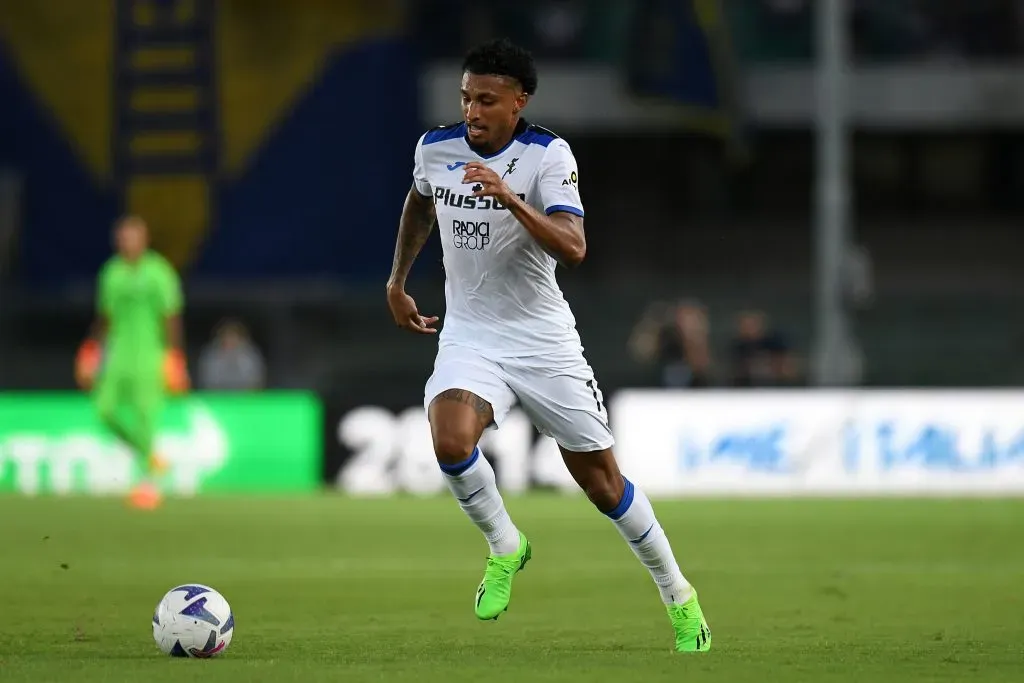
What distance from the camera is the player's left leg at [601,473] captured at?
26.3 feet

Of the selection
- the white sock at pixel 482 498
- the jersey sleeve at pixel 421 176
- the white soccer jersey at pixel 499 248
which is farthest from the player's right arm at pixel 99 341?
the white sock at pixel 482 498

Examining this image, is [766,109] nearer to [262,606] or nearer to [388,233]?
[388,233]

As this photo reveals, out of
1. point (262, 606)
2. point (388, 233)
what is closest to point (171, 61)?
point (388, 233)

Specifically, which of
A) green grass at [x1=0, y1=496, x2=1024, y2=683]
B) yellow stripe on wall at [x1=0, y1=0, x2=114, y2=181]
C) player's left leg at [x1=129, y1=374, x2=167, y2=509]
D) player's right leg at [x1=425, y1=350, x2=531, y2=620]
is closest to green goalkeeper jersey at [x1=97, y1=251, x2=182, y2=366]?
player's left leg at [x1=129, y1=374, x2=167, y2=509]

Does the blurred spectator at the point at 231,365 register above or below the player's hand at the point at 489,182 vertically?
below

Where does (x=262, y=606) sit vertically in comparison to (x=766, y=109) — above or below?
below

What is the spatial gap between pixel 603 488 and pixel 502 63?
1.77 m

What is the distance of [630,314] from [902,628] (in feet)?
55.2

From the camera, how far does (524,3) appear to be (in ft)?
95.9

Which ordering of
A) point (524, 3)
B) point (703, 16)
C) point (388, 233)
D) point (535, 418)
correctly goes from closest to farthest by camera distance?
point (535, 418) → point (703, 16) → point (388, 233) → point (524, 3)

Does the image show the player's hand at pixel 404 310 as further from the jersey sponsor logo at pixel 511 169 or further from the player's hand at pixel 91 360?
the player's hand at pixel 91 360

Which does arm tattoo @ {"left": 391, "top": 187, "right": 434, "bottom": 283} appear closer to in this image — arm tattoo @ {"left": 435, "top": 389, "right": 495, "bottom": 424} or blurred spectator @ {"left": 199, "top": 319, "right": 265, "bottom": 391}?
arm tattoo @ {"left": 435, "top": 389, "right": 495, "bottom": 424}

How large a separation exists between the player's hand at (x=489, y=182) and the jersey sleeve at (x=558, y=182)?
0.41 metres

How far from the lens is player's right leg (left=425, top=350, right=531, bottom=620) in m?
7.87
